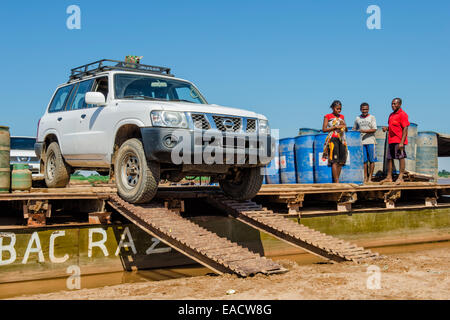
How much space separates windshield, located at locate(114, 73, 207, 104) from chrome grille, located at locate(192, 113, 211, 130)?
1.22 m

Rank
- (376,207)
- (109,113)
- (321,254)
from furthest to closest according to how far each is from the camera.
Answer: (376,207) < (109,113) < (321,254)

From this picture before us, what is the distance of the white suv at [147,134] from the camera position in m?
6.40

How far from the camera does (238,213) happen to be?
7.46 metres

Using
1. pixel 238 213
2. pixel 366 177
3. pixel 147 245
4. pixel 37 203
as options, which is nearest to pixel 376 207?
pixel 366 177

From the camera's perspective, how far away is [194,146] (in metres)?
6.36

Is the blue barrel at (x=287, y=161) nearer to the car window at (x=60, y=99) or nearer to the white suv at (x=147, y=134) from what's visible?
the white suv at (x=147, y=134)

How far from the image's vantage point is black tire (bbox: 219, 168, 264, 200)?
25.1ft

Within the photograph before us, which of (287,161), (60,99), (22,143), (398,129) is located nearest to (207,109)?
(60,99)

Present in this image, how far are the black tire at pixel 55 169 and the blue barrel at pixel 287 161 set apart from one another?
561 cm

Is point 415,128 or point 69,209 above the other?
point 415,128

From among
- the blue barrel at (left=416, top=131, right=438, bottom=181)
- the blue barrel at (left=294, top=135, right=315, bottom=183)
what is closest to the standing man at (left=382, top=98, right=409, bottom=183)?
the blue barrel at (left=294, top=135, right=315, bottom=183)

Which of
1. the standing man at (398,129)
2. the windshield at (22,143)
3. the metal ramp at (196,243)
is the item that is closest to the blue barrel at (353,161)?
the standing man at (398,129)
